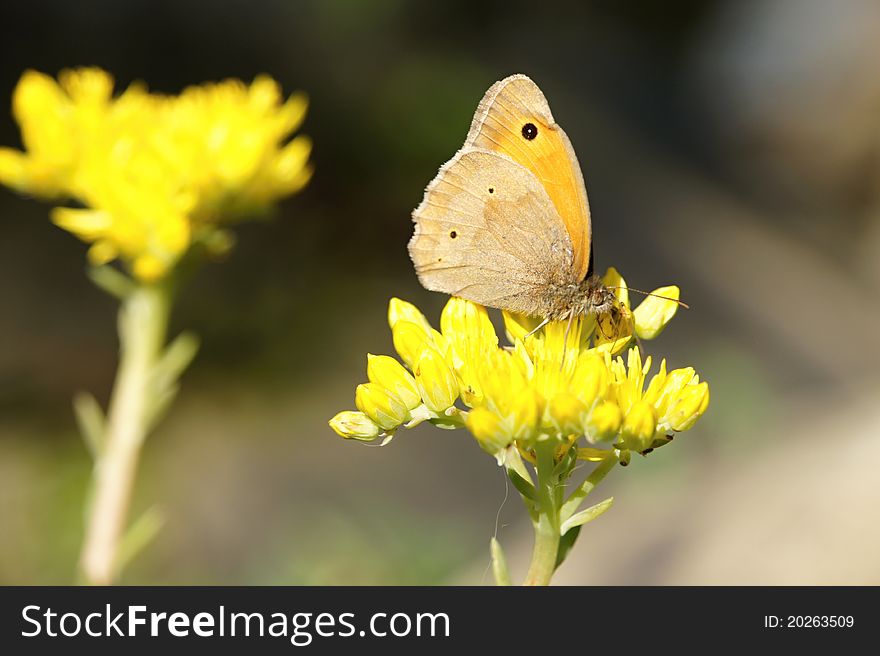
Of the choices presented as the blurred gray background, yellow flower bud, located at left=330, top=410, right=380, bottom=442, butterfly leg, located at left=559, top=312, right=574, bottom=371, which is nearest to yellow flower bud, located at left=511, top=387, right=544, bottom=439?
butterfly leg, located at left=559, top=312, right=574, bottom=371

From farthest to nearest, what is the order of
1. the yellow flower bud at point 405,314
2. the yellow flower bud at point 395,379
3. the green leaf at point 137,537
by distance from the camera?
the green leaf at point 137,537
the yellow flower bud at point 405,314
the yellow flower bud at point 395,379

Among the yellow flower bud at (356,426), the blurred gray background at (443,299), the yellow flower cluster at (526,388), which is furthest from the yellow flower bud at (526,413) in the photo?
the blurred gray background at (443,299)

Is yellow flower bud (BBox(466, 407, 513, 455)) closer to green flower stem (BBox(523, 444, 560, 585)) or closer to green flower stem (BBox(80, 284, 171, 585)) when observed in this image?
green flower stem (BBox(523, 444, 560, 585))

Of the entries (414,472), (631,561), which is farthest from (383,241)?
(631,561)

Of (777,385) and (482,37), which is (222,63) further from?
(777,385)

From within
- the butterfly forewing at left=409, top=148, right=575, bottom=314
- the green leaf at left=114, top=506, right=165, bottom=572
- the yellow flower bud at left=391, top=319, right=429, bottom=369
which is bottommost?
the green leaf at left=114, top=506, right=165, bottom=572

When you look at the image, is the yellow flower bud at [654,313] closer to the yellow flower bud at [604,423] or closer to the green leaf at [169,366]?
the yellow flower bud at [604,423]
